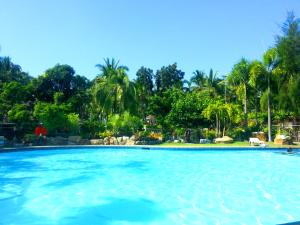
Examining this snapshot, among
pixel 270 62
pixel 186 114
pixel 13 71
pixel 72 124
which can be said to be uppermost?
pixel 13 71

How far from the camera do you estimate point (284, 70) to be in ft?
89.0

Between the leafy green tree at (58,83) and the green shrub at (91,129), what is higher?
the leafy green tree at (58,83)

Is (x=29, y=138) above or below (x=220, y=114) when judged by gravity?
below

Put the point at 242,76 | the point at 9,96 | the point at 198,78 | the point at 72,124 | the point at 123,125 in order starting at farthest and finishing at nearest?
the point at 198,78 < the point at 242,76 < the point at 123,125 < the point at 72,124 < the point at 9,96

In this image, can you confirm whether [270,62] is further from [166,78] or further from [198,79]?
[166,78]

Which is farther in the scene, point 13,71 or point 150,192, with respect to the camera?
point 13,71

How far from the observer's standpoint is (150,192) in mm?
9711

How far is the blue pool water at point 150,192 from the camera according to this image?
7.26 m

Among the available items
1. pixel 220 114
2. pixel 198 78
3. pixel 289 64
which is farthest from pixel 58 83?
pixel 289 64

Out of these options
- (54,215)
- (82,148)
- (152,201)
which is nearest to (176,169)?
(152,201)

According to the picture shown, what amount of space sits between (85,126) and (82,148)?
3.65 metres

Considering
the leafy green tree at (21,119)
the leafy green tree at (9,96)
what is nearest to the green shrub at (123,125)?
the leafy green tree at (21,119)

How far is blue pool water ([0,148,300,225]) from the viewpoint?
7.26 metres

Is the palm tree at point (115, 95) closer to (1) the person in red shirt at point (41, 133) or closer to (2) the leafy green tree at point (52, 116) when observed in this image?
(2) the leafy green tree at point (52, 116)
